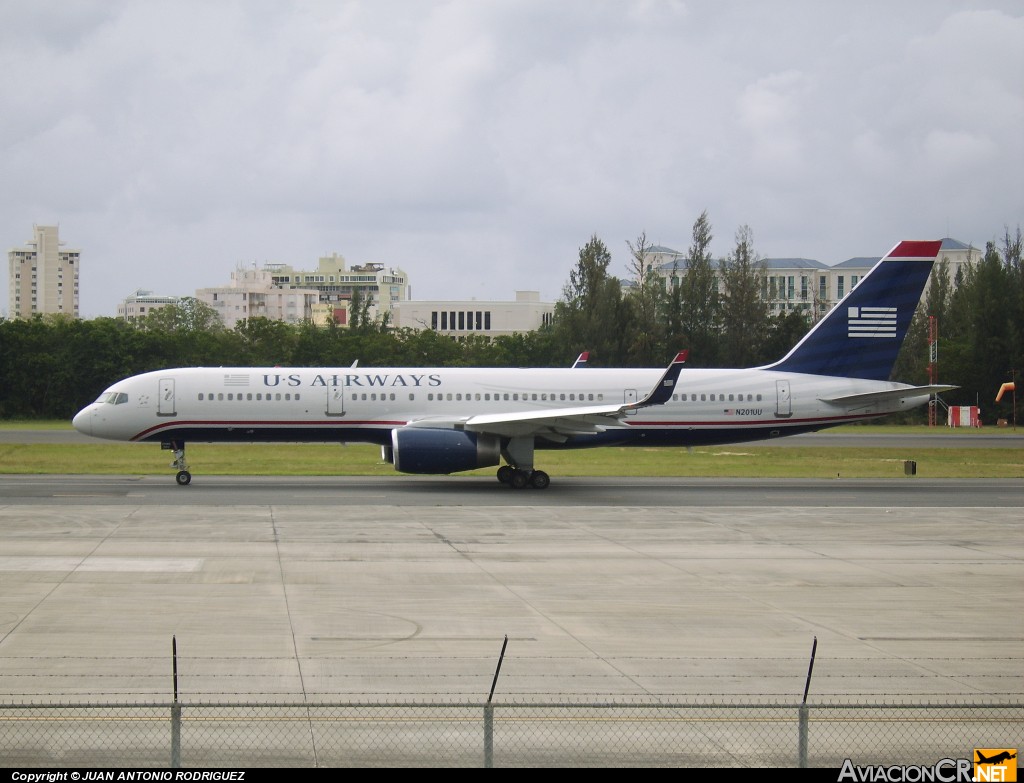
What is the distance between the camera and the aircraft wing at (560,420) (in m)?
32.2

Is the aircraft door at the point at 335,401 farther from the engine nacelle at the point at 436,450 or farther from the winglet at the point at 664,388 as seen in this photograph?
the winglet at the point at 664,388

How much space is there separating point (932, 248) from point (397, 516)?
863 inches

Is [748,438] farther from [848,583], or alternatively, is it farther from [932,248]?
[848,583]

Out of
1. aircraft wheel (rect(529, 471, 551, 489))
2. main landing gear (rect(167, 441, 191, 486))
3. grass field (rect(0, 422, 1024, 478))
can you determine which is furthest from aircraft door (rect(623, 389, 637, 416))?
main landing gear (rect(167, 441, 191, 486))

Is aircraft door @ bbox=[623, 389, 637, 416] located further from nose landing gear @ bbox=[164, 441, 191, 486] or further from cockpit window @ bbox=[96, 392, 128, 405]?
cockpit window @ bbox=[96, 392, 128, 405]

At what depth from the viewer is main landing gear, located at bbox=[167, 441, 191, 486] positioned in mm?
33688

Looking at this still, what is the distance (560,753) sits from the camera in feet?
31.9

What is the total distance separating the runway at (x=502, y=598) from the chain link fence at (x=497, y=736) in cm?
98

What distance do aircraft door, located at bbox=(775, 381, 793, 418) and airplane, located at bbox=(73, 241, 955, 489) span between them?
0.03m

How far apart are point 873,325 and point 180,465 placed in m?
22.7

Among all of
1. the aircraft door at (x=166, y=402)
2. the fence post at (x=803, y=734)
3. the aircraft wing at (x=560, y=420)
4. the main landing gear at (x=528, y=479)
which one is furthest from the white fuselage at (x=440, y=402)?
the fence post at (x=803, y=734)

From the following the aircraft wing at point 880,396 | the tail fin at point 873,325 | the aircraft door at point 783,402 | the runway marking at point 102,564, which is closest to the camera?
the runway marking at point 102,564

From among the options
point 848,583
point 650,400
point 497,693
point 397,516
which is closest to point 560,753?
point 497,693

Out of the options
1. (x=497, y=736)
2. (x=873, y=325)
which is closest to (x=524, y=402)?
(x=873, y=325)
